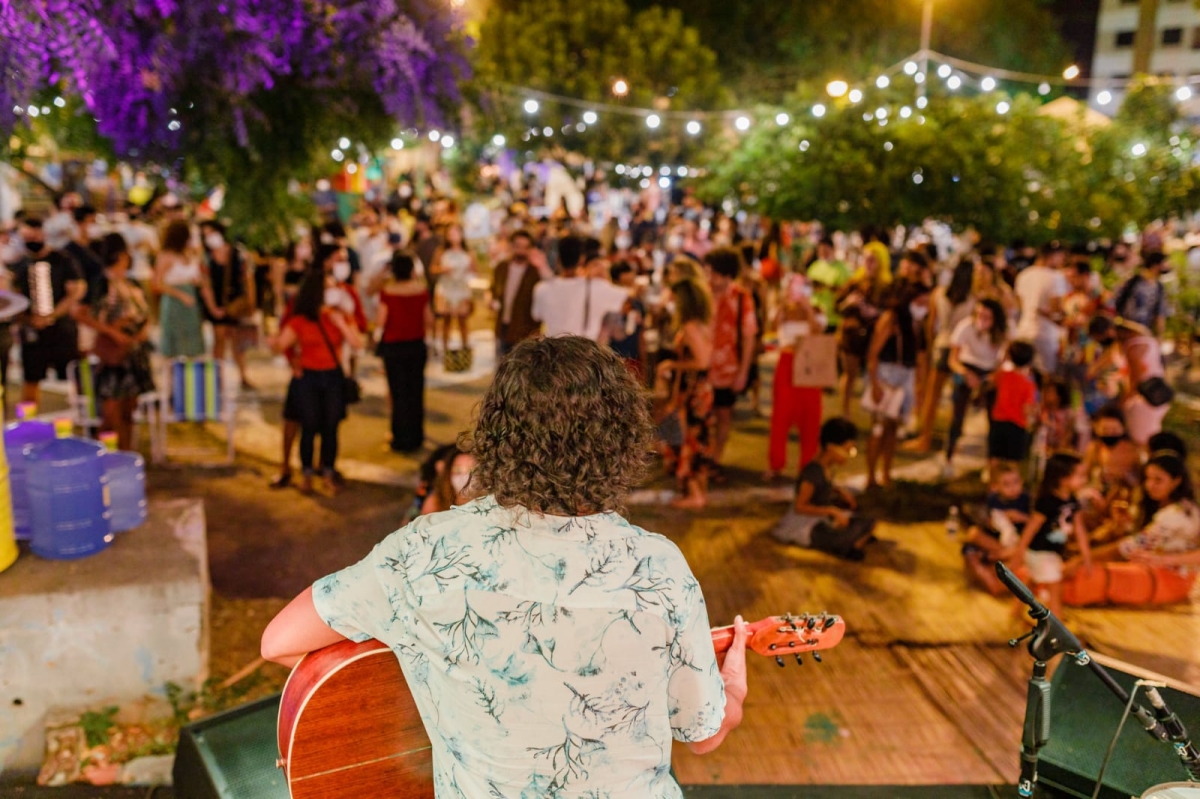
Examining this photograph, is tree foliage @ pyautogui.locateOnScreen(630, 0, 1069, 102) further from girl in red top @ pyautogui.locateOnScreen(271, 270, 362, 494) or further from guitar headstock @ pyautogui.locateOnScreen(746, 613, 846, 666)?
guitar headstock @ pyautogui.locateOnScreen(746, 613, 846, 666)

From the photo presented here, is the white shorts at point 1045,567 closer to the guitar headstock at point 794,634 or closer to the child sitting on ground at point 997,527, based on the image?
the child sitting on ground at point 997,527

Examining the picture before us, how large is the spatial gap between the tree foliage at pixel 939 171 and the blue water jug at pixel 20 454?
327 inches

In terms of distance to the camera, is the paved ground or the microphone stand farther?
the paved ground

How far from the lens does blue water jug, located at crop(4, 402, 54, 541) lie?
14.1 feet

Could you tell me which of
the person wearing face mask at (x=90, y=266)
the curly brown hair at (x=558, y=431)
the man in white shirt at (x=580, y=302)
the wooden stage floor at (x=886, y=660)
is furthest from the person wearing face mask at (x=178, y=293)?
the curly brown hair at (x=558, y=431)

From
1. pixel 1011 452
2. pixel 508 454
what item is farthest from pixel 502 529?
pixel 1011 452

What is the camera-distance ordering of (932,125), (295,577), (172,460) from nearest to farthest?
(295,577), (172,460), (932,125)

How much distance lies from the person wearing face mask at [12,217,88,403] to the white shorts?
21.4ft

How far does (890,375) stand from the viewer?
7.52 meters

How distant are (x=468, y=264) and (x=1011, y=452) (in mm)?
6630

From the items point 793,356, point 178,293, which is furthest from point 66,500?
point 793,356

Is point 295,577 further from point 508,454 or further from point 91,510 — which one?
point 508,454

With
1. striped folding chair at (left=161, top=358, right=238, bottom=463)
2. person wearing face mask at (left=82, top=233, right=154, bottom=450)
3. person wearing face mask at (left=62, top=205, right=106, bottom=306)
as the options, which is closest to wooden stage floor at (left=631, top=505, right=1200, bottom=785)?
striped folding chair at (left=161, top=358, right=238, bottom=463)

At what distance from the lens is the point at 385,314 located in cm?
757
